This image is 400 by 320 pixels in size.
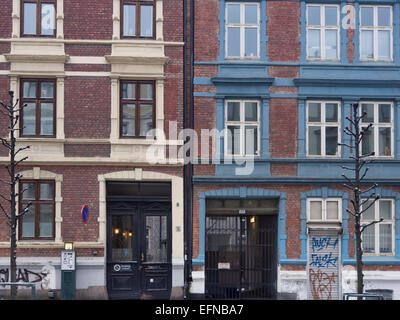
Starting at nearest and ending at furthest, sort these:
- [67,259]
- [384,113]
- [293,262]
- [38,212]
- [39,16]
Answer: [67,259] < [38,212] < [293,262] < [39,16] < [384,113]

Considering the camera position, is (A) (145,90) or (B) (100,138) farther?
(A) (145,90)

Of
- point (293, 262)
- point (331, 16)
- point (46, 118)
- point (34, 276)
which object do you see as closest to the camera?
point (34, 276)

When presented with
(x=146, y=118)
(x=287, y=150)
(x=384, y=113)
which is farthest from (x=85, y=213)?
(x=384, y=113)

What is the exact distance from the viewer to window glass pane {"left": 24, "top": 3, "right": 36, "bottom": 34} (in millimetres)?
15297

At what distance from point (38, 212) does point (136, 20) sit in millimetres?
6204

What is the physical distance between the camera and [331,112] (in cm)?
1554

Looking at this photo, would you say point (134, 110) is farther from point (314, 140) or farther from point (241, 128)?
point (314, 140)

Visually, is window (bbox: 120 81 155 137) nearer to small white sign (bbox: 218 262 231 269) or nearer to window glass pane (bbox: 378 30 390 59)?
small white sign (bbox: 218 262 231 269)

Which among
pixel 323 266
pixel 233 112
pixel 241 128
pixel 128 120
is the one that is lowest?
pixel 323 266

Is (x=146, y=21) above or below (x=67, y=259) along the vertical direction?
above

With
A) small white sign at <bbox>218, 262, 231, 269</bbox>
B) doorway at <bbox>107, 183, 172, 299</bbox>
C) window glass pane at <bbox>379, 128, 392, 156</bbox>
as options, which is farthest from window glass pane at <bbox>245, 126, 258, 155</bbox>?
window glass pane at <bbox>379, 128, 392, 156</bbox>

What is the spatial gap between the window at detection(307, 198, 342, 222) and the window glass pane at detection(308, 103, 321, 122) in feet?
7.69

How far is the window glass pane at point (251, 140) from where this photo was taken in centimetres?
1548
